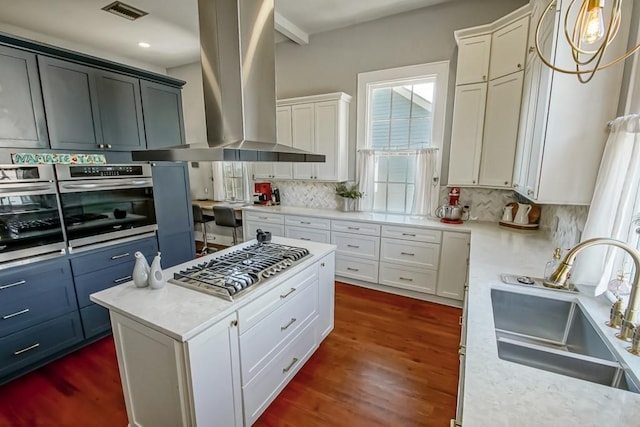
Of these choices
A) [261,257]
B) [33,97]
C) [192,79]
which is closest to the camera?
[261,257]

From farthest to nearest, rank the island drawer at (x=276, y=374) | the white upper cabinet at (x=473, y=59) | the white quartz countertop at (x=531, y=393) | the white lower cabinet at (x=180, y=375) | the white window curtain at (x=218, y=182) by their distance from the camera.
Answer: the white window curtain at (x=218, y=182)
the white upper cabinet at (x=473, y=59)
the island drawer at (x=276, y=374)
the white lower cabinet at (x=180, y=375)
the white quartz countertop at (x=531, y=393)

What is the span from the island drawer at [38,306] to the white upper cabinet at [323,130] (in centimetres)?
269

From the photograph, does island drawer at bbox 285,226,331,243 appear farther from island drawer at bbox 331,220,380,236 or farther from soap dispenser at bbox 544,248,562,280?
soap dispenser at bbox 544,248,562,280

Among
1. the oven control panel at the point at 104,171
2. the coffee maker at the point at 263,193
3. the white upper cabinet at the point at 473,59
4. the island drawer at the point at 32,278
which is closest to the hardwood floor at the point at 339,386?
the island drawer at the point at 32,278

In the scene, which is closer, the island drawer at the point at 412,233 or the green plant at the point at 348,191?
the island drawer at the point at 412,233

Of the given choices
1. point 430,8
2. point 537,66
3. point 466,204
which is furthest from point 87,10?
point 466,204

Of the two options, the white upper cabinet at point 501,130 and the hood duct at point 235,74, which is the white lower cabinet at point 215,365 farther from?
the white upper cabinet at point 501,130

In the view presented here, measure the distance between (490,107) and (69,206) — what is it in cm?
376

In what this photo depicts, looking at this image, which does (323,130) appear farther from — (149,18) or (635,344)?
(635,344)

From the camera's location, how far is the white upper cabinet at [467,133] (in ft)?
8.99

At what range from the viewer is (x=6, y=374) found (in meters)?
1.98

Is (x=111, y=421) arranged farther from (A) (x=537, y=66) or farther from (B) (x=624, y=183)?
(A) (x=537, y=66)

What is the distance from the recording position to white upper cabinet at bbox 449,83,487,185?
2740mm

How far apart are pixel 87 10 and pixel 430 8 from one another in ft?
11.8
